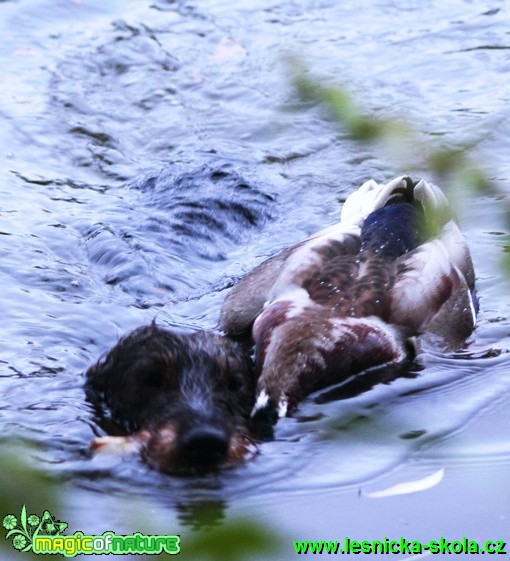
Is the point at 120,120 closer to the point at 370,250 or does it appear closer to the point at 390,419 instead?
the point at 370,250

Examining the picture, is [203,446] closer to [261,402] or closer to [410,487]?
[261,402]

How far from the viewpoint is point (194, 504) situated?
5621mm

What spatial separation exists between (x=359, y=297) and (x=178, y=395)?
4.40 feet

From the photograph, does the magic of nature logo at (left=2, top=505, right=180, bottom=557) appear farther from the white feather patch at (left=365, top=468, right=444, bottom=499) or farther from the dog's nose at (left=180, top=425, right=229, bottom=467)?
the white feather patch at (left=365, top=468, right=444, bottom=499)

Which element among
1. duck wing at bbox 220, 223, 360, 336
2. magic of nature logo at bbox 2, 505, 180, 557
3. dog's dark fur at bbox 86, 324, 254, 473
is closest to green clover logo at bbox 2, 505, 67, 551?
magic of nature logo at bbox 2, 505, 180, 557

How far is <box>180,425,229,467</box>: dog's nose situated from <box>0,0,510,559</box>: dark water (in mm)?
93

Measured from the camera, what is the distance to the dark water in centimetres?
573

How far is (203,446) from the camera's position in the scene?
19.0 ft

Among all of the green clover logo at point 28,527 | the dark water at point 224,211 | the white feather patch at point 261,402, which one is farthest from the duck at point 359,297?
the green clover logo at point 28,527

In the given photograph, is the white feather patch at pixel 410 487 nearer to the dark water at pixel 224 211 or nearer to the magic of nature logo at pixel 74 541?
the dark water at pixel 224 211

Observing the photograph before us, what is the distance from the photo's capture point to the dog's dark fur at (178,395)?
584 cm

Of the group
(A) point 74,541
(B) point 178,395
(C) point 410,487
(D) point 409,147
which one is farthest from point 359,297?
(D) point 409,147

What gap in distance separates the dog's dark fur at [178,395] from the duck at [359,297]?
20 centimetres

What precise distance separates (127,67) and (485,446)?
6.47m
